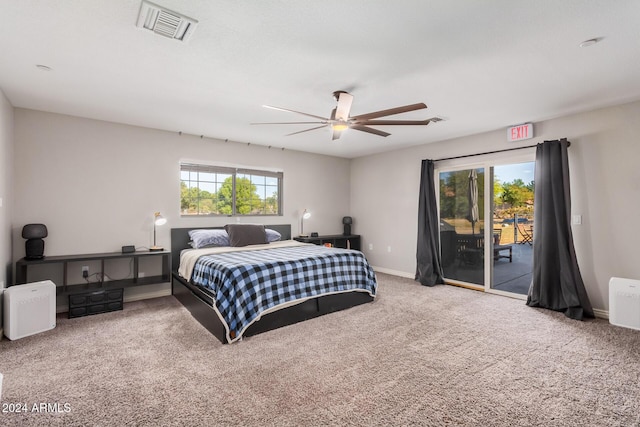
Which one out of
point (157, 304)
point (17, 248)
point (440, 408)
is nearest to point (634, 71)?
point (440, 408)

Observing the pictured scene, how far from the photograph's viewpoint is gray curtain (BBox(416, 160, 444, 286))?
5.20 m

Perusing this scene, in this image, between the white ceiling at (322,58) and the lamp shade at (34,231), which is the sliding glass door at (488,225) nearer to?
the white ceiling at (322,58)

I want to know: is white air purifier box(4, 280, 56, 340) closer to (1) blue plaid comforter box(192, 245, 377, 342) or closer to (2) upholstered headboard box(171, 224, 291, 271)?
(1) blue plaid comforter box(192, 245, 377, 342)

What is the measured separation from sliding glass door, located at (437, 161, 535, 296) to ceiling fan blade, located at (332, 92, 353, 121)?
295 centimetres

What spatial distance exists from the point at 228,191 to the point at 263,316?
109 inches

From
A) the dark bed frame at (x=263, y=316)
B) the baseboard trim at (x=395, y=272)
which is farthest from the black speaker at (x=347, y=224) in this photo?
the dark bed frame at (x=263, y=316)

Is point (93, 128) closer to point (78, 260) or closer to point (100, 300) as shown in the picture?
point (78, 260)

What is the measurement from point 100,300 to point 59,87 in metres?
2.40

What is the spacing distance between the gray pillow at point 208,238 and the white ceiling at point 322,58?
1.70m

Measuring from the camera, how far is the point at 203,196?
5062 mm

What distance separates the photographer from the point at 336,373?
7.78 feet

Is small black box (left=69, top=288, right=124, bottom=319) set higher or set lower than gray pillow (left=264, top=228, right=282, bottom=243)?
lower

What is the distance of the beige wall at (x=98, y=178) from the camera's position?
12.3ft

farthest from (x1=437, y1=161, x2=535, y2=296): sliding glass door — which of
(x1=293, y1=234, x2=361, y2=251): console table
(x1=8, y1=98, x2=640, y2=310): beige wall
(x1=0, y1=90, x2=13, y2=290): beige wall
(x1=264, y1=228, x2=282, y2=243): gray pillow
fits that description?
(x1=0, y1=90, x2=13, y2=290): beige wall
